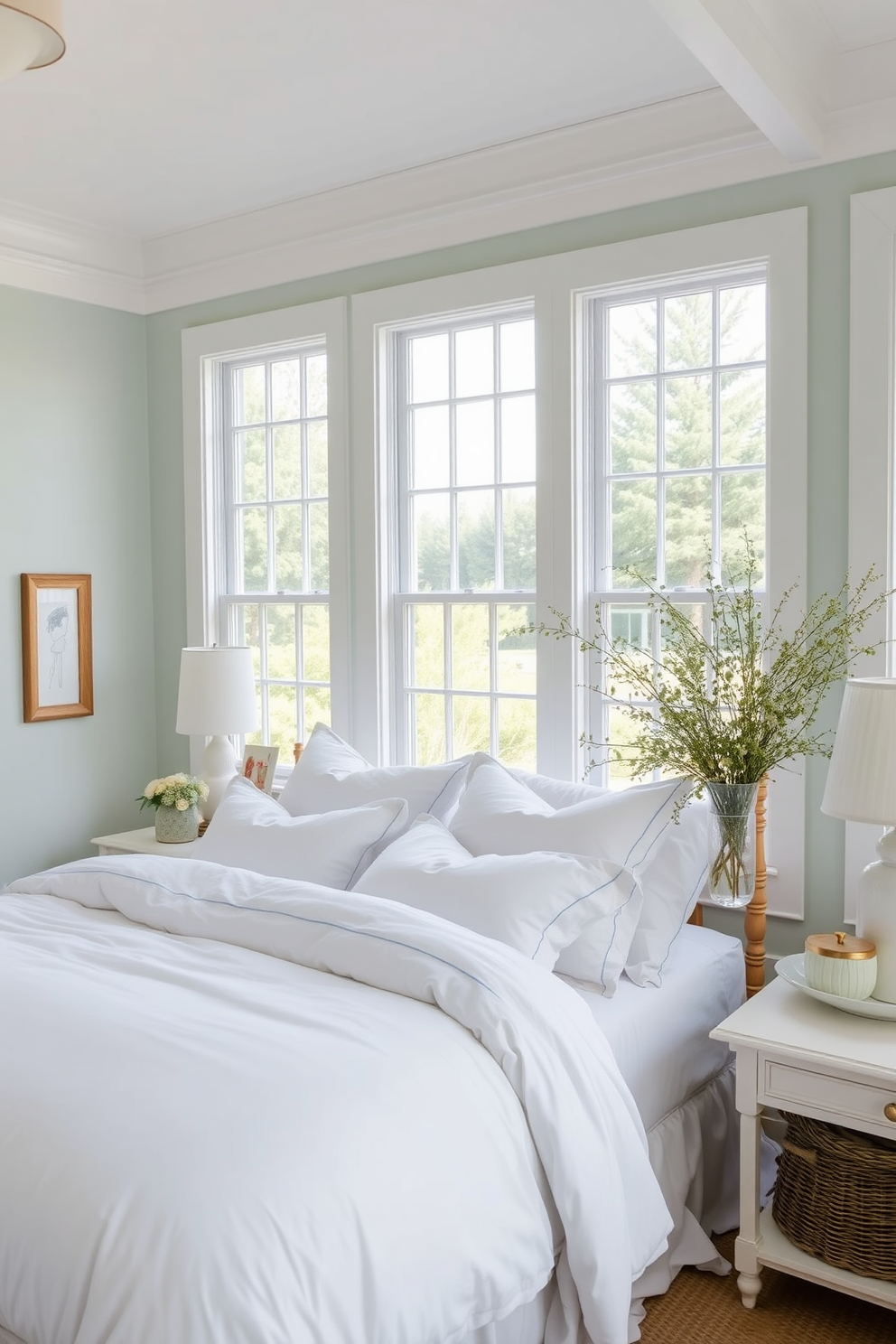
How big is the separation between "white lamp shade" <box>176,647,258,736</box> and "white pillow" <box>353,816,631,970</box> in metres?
1.44

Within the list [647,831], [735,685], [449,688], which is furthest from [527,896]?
[449,688]

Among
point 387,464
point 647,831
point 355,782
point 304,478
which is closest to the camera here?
point 647,831

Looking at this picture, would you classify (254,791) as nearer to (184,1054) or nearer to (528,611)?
(528,611)

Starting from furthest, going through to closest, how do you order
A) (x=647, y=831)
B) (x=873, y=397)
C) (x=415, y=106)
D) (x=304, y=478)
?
(x=304, y=478) < (x=415, y=106) < (x=873, y=397) < (x=647, y=831)

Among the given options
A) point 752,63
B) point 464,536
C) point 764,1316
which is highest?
point 752,63

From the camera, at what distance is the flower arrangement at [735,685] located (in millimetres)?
2742

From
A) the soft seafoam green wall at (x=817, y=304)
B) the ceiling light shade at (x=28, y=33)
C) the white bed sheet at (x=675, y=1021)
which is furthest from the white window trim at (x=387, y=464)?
the ceiling light shade at (x=28, y=33)

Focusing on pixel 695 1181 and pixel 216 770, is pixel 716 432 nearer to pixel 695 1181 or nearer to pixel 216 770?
pixel 695 1181

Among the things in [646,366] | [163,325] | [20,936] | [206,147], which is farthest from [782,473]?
[163,325]

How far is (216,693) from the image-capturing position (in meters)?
4.04

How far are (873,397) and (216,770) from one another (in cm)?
263

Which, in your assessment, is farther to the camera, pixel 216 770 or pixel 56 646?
pixel 56 646

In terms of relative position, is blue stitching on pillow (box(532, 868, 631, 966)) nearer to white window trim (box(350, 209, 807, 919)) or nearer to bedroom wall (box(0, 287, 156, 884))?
white window trim (box(350, 209, 807, 919))

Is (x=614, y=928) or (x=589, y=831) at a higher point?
(x=589, y=831)
